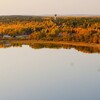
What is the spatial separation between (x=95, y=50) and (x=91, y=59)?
351 cm

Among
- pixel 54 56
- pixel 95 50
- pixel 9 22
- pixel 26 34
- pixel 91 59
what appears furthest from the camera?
pixel 9 22

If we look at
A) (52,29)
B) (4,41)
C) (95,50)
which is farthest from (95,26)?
(95,50)

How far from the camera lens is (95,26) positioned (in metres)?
37.0

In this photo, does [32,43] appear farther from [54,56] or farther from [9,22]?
[9,22]

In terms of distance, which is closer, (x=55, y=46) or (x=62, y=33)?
(x=55, y=46)

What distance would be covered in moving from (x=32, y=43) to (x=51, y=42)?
1.49 meters

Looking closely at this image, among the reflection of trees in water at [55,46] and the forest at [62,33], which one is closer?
the reflection of trees in water at [55,46]

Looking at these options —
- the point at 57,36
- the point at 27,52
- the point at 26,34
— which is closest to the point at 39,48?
the point at 27,52

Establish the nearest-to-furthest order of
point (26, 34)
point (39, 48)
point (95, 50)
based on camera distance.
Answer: point (95, 50), point (39, 48), point (26, 34)

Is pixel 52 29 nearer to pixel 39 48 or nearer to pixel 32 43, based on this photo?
pixel 32 43

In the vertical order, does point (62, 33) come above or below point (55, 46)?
above

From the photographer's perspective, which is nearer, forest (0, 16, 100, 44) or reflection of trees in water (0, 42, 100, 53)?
reflection of trees in water (0, 42, 100, 53)

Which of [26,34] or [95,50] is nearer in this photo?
[95,50]

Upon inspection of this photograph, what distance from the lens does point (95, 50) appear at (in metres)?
25.8
